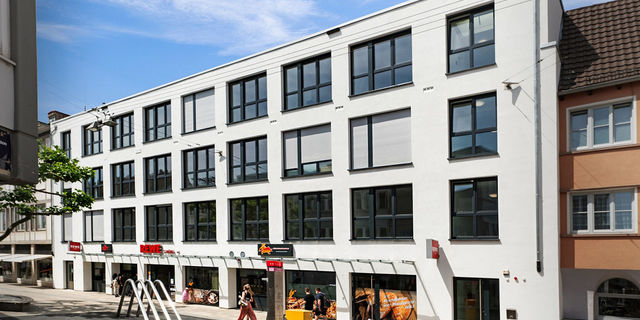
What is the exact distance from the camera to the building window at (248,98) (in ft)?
80.4

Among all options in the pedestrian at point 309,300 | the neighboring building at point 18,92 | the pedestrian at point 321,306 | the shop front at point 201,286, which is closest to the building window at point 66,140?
the shop front at point 201,286

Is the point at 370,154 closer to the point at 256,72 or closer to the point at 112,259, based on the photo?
the point at 256,72

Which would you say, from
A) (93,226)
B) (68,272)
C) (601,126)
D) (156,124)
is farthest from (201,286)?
(601,126)

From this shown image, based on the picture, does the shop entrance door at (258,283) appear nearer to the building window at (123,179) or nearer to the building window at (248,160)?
the building window at (248,160)

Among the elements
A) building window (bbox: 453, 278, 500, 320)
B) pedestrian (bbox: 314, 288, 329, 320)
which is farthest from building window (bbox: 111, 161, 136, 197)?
building window (bbox: 453, 278, 500, 320)

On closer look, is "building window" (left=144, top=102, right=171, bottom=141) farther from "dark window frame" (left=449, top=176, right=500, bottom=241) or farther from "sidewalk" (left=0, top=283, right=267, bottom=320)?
"dark window frame" (left=449, top=176, right=500, bottom=241)

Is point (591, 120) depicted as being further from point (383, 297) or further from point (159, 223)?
point (159, 223)

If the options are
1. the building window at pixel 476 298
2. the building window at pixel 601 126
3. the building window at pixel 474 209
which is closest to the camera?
the building window at pixel 601 126

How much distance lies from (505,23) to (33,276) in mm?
36459

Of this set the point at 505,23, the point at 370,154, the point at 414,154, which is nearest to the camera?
the point at 505,23

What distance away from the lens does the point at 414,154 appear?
19250mm

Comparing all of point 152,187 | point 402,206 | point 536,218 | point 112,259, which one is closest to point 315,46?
point 402,206

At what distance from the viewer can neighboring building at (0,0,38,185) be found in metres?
7.93

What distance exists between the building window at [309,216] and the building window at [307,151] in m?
1.06
